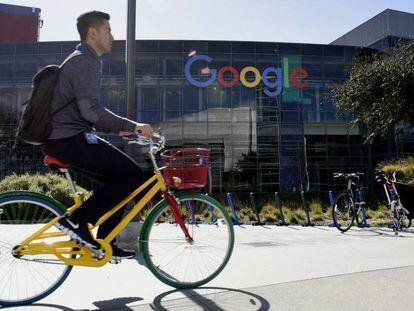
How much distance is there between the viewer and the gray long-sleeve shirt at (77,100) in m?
3.13

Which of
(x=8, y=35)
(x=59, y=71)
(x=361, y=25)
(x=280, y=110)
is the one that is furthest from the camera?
(x=8, y=35)

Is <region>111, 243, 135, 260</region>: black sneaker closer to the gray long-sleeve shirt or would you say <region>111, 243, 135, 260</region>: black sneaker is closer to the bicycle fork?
the bicycle fork

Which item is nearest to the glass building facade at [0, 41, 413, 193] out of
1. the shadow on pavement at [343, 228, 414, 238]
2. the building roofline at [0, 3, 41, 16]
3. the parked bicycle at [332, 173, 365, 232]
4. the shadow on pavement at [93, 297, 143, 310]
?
the parked bicycle at [332, 173, 365, 232]

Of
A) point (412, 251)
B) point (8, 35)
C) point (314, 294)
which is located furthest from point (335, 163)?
point (8, 35)

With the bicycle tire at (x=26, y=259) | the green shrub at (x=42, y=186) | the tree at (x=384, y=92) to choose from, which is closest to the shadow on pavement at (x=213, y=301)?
Result: the bicycle tire at (x=26, y=259)

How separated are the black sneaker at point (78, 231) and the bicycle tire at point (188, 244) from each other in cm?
51

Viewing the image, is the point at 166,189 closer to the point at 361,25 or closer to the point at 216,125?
the point at 216,125

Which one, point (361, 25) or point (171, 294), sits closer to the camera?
point (171, 294)

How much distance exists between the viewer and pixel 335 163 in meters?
37.4

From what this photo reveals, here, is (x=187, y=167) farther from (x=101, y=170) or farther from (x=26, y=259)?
(x=26, y=259)

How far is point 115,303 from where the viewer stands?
322 centimetres

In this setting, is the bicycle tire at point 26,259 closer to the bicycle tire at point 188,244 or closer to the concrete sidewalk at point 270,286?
the concrete sidewalk at point 270,286

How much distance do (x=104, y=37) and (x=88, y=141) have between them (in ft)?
2.78

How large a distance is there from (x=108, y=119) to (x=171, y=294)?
57.4 inches
